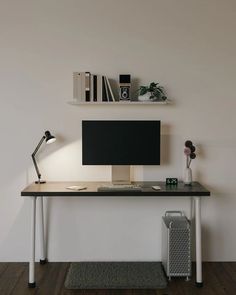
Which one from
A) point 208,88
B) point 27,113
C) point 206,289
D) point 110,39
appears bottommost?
point 206,289

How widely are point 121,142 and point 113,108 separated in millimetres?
358

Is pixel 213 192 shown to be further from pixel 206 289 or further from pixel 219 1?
pixel 219 1

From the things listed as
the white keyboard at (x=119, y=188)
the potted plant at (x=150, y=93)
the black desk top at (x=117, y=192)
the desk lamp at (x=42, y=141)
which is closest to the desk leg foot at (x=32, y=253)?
the black desk top at (x=117, y=192)

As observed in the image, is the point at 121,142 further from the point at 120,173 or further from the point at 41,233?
the point at 41,233

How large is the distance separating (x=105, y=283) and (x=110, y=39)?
84.0 inches

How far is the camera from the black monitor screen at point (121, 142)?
3.21 m

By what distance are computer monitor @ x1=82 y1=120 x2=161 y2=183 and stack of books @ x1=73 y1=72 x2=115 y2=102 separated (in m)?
0.22

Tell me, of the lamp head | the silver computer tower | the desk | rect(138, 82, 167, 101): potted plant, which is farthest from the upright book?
the silver computer tower

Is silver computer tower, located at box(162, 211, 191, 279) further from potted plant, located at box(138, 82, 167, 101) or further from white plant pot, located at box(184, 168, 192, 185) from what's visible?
potted plant, located at box(138, 82, 167, 101)

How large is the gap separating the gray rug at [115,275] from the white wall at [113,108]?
138 millimetres

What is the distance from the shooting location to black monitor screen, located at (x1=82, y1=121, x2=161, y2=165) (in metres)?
3.21

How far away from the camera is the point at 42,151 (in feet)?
11.1

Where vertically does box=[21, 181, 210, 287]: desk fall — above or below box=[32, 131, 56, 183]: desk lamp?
below

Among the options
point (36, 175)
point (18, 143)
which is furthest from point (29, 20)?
point (36, 175)
